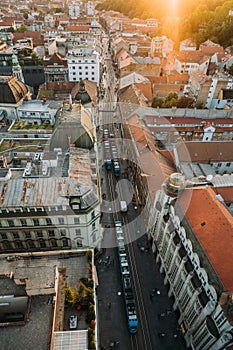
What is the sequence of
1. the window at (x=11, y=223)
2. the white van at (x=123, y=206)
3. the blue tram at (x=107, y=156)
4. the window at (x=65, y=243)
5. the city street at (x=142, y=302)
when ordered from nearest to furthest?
the city street at (x=142, y=302), the window at (x=11, y=223), the window at (x=65, y=243), the white van at (x=123, y=206), the blue tram at (x=107, y=156)

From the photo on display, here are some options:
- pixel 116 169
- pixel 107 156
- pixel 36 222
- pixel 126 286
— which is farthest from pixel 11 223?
pixel 107 156

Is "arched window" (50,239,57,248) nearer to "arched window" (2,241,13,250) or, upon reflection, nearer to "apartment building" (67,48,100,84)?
"arched window" (2,241,13,250)

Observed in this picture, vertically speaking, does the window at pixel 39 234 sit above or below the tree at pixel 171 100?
below

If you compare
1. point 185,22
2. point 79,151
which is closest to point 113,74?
point 185,22

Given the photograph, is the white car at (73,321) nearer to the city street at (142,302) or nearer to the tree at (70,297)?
the tree at (70,297)

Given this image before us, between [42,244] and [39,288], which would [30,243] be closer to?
[42,244]

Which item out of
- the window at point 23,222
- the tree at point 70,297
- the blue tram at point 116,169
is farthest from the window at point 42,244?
the blue tram at point 116,169

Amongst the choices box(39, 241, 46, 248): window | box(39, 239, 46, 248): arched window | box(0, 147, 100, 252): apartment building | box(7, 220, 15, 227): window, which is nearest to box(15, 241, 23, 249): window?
box(0, 147, 100, 252): apartment building
